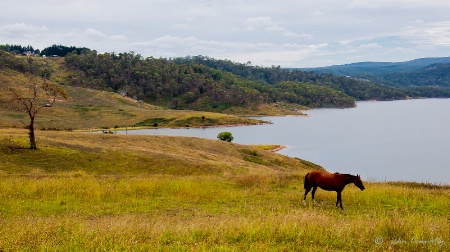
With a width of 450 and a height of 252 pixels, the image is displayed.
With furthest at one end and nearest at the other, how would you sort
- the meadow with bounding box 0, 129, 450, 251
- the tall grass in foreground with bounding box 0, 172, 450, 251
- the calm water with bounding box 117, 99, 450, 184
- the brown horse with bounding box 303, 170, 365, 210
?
the calm water with bounding box 117, 99, 450, 184 < the brown horse with bounding box 303, 170, 365, 210 < the meadow with bounding box 0, 129, 450, 251 < the tall grass in foreground with bounding box 0, 172, 450, 251

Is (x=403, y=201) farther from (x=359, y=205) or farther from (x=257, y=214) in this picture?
(x=257, y=214)

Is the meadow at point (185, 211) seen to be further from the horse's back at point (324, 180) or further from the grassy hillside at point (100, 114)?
the grassy hillside at point (100, 114)

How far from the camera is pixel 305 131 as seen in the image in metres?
156

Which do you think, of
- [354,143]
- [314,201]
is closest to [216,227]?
[314,201]

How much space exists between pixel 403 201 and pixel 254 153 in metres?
44.7

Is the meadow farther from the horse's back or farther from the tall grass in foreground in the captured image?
the horse's back

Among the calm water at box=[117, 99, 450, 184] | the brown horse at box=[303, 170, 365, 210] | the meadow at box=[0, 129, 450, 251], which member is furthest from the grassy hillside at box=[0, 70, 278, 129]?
the brown horse at box=[303, 170, 365, 210]

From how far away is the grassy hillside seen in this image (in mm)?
135000

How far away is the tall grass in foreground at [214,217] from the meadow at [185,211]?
4cm

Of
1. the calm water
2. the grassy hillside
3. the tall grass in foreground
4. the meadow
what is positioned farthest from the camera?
the grassy hillside

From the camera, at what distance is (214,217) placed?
1380 cm

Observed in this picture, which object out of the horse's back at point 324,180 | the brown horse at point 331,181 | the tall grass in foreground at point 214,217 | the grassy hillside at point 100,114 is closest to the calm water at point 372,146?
the grassy hillside at point 100,114

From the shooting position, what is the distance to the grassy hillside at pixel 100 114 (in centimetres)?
13500

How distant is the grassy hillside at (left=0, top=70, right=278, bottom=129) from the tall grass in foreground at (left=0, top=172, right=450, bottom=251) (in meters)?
111
